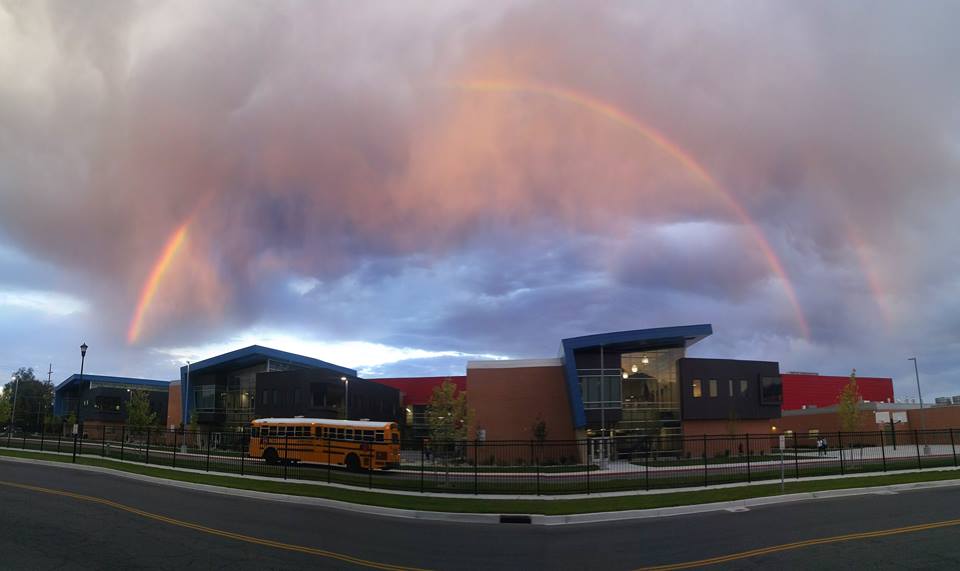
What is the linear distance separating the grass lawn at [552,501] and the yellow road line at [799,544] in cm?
768

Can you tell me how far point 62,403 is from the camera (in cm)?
11706

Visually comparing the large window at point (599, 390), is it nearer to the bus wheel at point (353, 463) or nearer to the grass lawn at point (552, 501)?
the bus wheel at point (353, 463)

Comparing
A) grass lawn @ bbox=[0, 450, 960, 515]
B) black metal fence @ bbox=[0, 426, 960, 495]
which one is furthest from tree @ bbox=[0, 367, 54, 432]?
grass lawn @ bbox=[0, 450, 960, 515]

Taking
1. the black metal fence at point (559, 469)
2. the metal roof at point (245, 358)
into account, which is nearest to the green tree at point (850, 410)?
the black metal fence at point (559, 469)

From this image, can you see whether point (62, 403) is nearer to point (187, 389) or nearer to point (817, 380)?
point (187, 389)

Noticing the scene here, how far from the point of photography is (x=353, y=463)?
141ft

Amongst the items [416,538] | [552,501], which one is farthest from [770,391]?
[416,538]

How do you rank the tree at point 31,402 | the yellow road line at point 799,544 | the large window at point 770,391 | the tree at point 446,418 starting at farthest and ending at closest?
the tree at point 31,402 < the large window at point 770,391 < the tree at point 446,418 < the yellow road line at point 799,544

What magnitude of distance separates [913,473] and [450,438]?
27.5 meters

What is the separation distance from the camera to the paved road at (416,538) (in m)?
13.7

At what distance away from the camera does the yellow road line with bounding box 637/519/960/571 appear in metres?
13.6

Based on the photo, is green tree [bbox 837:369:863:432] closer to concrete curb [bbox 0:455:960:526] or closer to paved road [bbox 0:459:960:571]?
concrete curb [bbox 0:455:960:526]

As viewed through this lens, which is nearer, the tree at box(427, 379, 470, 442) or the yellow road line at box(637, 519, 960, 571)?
the yellow road line at box(637, 519, 960, 571)

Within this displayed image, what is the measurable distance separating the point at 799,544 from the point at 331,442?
34.4 m
